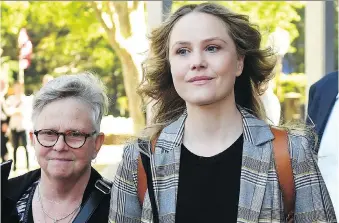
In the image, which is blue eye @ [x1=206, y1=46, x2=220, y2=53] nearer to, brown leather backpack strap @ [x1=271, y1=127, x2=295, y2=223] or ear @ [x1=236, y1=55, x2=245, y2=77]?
ear @ [x1=236, y1=55, x2=245, y2=77]

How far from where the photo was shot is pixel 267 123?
2.61 meters

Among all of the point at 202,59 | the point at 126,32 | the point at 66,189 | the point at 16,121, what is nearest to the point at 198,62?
the point at 202,59

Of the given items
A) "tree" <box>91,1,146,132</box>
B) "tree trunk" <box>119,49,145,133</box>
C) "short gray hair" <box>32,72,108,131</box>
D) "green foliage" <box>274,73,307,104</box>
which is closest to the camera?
"short gray hair" <box>32,72,108,131</box>

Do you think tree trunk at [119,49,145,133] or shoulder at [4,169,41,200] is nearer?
shoulder at [4,169,41,200]

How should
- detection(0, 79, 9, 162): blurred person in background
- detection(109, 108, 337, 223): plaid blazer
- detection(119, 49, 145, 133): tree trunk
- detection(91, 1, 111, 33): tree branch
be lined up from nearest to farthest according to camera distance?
detection(109, 108, 337, 223): plaid blazer → detection(119, 49, 145, 133): tree trunk → detection(91, 1, 111, 33): tree branch → detection(0, 79, 9, 162): blurred person in background

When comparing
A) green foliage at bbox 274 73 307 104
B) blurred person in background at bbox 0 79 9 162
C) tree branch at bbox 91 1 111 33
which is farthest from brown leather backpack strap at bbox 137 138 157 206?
blurred person in background at bbox 0 79 9 162

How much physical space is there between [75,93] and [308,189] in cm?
105

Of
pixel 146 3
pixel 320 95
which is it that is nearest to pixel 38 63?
pixel 146 3

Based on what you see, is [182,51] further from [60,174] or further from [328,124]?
[328,124]

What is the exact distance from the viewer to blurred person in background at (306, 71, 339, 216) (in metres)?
3.27

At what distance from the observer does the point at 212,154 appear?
244 cm

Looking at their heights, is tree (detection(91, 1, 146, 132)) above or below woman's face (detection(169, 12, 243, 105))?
above

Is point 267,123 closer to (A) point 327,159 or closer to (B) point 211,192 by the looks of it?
(B) point 211,192

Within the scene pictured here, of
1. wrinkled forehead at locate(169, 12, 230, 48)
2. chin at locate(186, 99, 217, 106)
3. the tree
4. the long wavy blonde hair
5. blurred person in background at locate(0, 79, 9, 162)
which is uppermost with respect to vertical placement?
the tree
